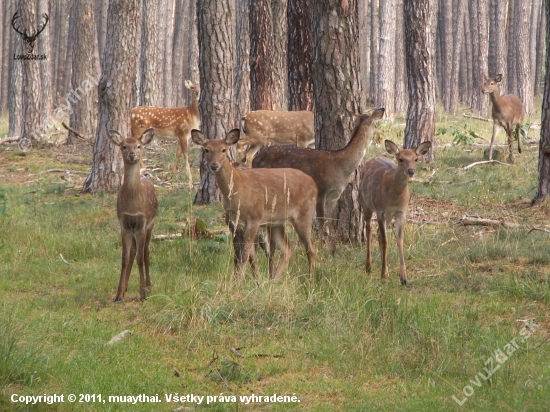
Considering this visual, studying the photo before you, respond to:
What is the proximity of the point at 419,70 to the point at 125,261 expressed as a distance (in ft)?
34.2

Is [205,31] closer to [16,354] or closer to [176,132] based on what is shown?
[176,132]

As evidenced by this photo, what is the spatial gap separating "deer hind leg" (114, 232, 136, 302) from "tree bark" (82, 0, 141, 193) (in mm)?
5977

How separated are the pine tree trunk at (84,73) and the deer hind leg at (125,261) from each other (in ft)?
44.2

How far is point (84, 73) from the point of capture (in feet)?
68.8

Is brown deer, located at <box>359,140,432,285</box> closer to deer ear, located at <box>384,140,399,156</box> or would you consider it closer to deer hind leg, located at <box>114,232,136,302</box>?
deer ear, located at <box>384,140,399,156</box>

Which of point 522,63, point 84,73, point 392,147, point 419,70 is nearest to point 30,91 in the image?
point 84,73

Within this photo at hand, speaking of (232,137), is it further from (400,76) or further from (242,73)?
(400,76)

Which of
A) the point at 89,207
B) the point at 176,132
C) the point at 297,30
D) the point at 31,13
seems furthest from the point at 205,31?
the point at 31,13

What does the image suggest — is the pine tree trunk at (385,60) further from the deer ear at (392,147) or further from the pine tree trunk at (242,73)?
the deer ear at (392,147)

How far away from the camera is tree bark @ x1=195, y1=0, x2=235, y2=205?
39.7 ft

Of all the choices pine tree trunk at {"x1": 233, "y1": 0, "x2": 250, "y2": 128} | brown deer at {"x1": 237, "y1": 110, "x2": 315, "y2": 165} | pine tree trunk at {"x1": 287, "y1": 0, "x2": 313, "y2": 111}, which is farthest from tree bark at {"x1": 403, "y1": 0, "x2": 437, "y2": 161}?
pine tree trunk at {"x1": 233, "y1": 0, "x2": 250, "y2": 128}

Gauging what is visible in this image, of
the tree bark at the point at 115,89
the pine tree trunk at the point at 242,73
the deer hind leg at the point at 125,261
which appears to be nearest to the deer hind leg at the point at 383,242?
the deer hind leg at the point at 125,261

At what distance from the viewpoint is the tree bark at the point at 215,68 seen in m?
12.1

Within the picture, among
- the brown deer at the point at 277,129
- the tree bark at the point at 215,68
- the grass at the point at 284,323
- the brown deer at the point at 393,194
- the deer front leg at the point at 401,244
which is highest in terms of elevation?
the tree bark at the point at 215,68
